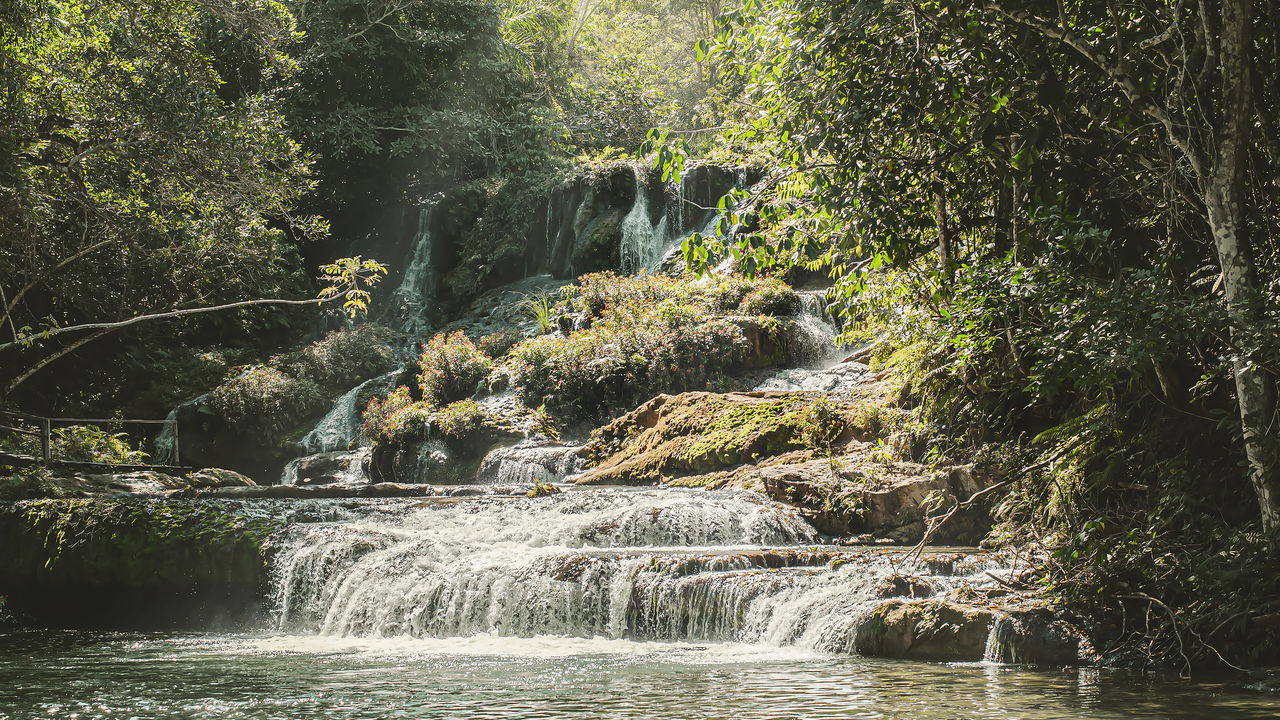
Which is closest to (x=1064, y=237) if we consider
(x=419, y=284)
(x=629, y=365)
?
(x=629, y=365)

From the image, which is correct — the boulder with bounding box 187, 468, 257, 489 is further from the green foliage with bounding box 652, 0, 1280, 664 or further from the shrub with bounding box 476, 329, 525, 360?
the green foliage with bounding box 652, 0, 1280, 664

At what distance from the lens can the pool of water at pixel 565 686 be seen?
4574 millimetres

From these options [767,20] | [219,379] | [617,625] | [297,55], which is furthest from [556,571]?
[297,55]

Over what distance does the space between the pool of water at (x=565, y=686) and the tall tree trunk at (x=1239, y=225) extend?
1.15m

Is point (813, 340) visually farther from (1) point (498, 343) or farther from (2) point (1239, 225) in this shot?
(2) point (1239, 225)

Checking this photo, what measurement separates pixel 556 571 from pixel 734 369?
943cm

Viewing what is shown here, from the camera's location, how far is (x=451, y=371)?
62.4 feet

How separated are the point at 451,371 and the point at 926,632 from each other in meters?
14.3

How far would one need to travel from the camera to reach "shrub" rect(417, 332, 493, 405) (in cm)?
1875

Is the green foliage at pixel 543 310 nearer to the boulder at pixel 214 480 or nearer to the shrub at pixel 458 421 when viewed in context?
the shrub at pixel 458 421

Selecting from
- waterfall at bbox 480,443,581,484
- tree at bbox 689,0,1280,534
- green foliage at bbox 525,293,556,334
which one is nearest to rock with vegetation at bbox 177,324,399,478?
green foliage at bbox 525,293,556,334

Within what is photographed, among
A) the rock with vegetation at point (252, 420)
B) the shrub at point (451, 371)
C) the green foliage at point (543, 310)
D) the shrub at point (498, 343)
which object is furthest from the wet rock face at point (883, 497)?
the rock with vegetation at point (252, 420)

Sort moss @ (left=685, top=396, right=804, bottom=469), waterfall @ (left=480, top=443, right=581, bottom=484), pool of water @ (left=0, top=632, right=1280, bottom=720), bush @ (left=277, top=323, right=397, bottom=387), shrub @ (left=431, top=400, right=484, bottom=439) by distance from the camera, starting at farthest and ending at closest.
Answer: bush @ (left=277, top=323, right=397, bottom=387) < shrub @ (left=431, top=400, right=484, bottom=439) < waterfall @ (left=480, top=443, right=581, bottom=484) < moss @ (left=685, top=396, right=804, bottom=469) < pool of water @ (left=0, top=632, right=1280, bottom=720)

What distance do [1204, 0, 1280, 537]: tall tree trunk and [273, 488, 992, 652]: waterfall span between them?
222 centimetres
